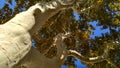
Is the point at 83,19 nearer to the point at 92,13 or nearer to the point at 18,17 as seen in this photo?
the point at 92,13

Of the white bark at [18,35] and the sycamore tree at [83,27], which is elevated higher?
the white bark at [18,35]

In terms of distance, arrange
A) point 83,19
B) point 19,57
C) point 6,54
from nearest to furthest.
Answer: point 6,54
point 19,57
point 83,19

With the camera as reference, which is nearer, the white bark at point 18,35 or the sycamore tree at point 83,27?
the white bark at point 18,35

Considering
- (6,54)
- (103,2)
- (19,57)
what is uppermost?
(6,54)

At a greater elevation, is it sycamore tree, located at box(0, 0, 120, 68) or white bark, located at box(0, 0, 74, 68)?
white bark, located at box(0, 0, 74, 68)

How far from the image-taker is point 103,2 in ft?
30.3

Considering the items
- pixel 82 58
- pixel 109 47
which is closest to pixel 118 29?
pixel 109 47

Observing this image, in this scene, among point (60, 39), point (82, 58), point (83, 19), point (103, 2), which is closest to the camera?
point (60, 39)

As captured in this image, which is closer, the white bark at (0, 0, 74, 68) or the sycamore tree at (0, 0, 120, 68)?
the white bark at (0, 0, 74, 68)

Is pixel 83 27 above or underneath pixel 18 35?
underneath

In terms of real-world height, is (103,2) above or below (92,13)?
above

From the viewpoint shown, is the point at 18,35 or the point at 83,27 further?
the point at 83,27

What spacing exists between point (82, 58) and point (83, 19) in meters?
2.77

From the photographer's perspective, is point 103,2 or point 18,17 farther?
point 103,2
